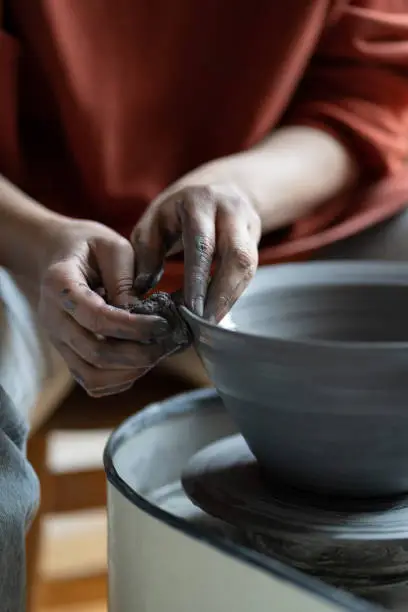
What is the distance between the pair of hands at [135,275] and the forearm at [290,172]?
0.08 m

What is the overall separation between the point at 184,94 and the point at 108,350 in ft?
1.33

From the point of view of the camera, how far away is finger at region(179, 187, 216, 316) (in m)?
0.63

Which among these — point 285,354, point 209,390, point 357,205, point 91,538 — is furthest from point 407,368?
point 91,538

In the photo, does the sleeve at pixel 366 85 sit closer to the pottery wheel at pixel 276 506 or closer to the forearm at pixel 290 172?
the forearm at pixel 290 172

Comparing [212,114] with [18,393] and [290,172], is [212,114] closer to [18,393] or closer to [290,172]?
[290,172]

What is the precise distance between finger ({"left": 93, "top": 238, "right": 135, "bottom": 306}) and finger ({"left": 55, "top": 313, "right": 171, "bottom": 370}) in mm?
35

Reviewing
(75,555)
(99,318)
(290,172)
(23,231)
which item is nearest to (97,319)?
(99,318)

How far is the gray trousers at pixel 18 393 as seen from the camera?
64 centimetres

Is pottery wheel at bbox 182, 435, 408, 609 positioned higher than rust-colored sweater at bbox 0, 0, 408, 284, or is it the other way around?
rust-colored sweater at bbox 0, 0, 408, 284

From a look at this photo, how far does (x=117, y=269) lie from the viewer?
2.24ft

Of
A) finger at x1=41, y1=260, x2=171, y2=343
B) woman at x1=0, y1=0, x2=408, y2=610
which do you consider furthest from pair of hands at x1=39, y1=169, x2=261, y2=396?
woman at x1=0, y1=0, x2=408, y2=610

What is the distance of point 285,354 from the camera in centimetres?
55

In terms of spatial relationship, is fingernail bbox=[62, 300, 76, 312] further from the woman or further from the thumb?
the woman

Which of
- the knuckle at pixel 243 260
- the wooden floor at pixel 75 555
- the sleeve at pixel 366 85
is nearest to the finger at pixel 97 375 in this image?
the knuckle at pixel 243 260
